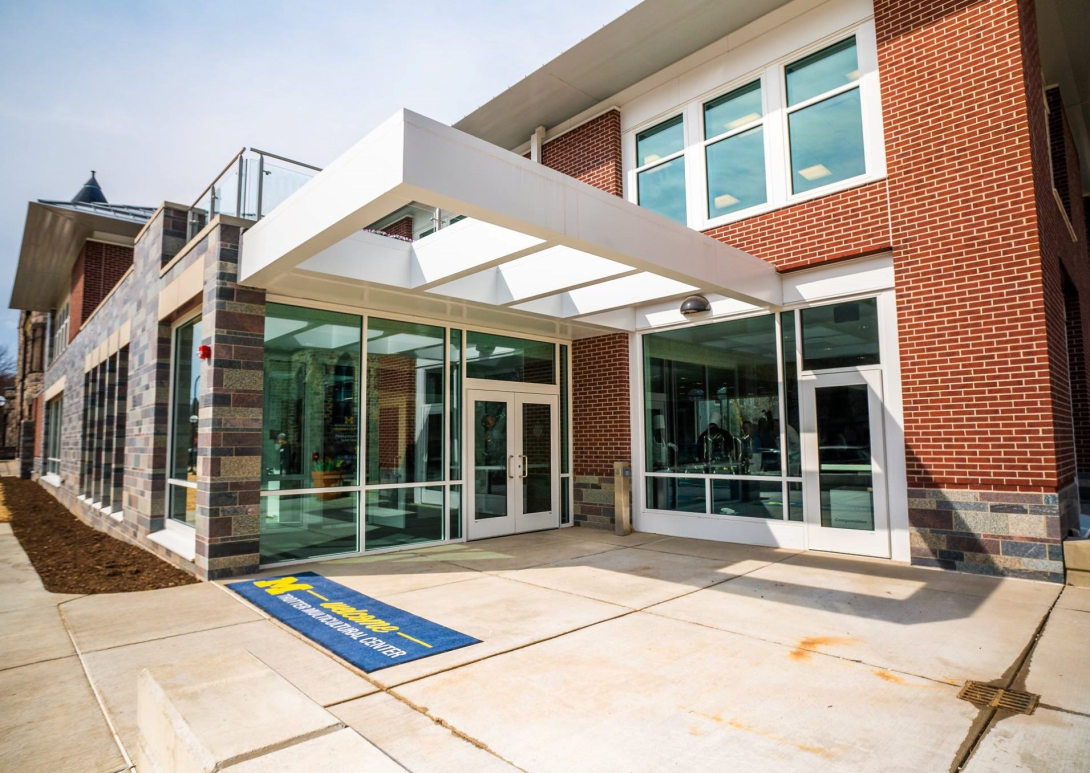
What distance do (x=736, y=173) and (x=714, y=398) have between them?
311 cm

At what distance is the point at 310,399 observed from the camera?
24.4 ft

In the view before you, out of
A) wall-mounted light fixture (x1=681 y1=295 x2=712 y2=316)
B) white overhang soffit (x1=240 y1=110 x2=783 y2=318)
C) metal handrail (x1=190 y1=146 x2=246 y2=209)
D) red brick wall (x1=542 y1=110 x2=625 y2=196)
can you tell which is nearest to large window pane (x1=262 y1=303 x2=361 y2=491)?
white overhang soffit (x1=240 y1=110 x2=783 y2=318)

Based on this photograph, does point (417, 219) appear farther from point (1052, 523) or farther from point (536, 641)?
point (1052, 523)

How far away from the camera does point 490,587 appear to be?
6113mm

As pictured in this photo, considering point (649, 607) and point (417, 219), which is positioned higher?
point (417, 219)

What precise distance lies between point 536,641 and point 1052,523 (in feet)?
16.7

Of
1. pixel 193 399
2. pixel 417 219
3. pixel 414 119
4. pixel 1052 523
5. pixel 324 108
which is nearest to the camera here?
pixel 414 119

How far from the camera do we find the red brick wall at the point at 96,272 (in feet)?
55.0

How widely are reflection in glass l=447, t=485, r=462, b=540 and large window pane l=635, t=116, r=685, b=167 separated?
578 centimetres

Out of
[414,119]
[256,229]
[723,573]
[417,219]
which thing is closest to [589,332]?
[417,219]

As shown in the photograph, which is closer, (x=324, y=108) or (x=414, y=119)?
(x=414, y=119)

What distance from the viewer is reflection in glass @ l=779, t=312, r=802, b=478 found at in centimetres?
788

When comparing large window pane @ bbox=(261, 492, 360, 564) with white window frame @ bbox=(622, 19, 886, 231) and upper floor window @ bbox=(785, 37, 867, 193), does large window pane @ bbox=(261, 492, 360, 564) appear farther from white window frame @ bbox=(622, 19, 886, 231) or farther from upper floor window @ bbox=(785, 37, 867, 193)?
upper floor window @ bbox=(785, 37, 867, 193)

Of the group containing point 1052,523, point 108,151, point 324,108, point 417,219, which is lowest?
point 1052,523
